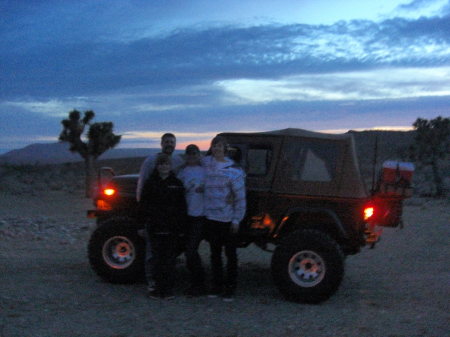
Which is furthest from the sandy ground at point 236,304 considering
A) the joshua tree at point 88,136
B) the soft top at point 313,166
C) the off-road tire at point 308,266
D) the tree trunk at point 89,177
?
the joshua tree at point 88,136

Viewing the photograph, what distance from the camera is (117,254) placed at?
24.0ft

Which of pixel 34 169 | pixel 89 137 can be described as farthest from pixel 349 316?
pixel 34 169

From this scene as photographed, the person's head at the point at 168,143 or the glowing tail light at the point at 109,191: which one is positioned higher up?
the person's head at the point at 168,143

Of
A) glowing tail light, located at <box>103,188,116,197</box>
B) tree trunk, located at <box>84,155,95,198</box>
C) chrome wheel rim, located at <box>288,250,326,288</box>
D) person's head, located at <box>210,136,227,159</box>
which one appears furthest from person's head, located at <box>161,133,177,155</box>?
tree trunk, located at <box>84,155,95,198</box>

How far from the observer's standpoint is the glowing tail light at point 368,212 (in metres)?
6.50

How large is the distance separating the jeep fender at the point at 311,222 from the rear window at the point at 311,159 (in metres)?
0.35

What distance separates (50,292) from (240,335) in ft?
8.64

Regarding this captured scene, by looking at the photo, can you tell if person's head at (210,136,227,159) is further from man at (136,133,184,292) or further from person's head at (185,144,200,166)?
man at (136,133,184,292)

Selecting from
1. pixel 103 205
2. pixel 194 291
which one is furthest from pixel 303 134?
pixel 103 205

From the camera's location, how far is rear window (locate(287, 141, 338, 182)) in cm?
664

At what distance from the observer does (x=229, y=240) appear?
6586mm

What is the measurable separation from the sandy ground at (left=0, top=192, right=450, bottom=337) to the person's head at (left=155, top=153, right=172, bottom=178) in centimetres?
141

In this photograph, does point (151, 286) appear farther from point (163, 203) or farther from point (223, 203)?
point (223, 203)

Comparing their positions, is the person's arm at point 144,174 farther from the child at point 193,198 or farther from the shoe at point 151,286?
the shoe at point 151,286
